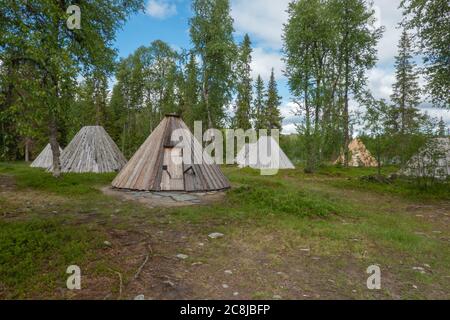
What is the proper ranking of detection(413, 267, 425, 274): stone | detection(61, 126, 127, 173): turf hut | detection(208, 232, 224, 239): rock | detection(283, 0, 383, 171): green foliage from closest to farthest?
1. detection(413, 267, 425, 274): stone
2. detection(208, 232, 224, 239): rock
3. detection(61, 126, 127, 173): turf hut
4. detection(283, 0, 383, 171): green foliage

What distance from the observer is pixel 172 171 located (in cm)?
1330

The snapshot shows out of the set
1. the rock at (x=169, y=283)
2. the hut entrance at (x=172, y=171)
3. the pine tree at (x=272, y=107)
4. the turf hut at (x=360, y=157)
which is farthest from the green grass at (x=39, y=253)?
the pine tree at (x=272, y=107)

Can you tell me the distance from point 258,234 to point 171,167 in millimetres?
6878

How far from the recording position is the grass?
500 cm

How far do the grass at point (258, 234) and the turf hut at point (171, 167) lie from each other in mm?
1634

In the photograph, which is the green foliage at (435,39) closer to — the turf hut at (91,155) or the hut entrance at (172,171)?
the hut entrance at (172,171)

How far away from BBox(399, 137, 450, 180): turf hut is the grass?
2336mm

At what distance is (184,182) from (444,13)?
47.2ft

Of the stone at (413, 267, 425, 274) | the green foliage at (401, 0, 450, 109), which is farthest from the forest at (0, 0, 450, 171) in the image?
the stone at (413, 267, 425, 274)

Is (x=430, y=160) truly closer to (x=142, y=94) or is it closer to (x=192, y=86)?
(x=192, y=86)

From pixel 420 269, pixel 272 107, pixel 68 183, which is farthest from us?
pixel 272 107

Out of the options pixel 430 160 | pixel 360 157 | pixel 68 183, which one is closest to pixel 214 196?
pixel 68 183

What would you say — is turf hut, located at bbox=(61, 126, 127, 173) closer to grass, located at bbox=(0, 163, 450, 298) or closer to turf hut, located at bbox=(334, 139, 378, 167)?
grass, located at bbox=(0, 163, 450, 298)

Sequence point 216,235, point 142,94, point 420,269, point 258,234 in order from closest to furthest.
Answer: point 420,269 → point 216,235 → point 258,234 → point 142,94
